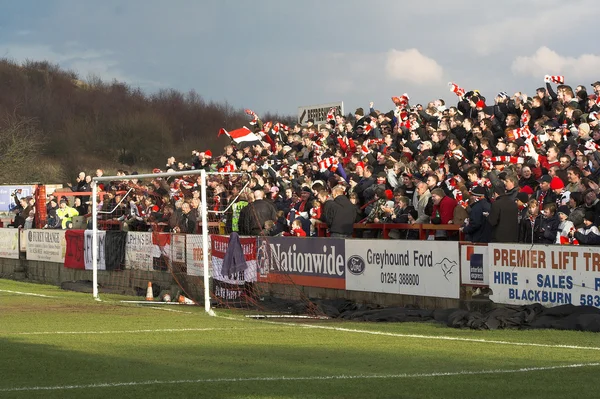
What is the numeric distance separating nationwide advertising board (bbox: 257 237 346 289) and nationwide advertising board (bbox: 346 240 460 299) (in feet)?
1.26

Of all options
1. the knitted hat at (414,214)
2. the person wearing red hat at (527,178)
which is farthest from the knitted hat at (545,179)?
the knitted hat at (414,214)

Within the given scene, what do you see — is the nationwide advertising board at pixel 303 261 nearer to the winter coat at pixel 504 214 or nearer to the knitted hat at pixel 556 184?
the winter coat at pixel 504 214

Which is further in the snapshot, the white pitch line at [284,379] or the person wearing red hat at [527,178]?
the person wearing red hat at [527,178]

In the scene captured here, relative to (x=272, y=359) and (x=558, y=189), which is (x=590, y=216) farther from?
(x=272, y=359)

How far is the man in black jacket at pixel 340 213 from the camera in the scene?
21.2 m

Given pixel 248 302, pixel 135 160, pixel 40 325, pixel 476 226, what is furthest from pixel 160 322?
pixel 135 160

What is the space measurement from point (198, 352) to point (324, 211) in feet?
27.6

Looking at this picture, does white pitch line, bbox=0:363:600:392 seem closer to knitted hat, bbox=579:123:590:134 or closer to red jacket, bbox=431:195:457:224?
red jacket, bbox=431:195:457:224

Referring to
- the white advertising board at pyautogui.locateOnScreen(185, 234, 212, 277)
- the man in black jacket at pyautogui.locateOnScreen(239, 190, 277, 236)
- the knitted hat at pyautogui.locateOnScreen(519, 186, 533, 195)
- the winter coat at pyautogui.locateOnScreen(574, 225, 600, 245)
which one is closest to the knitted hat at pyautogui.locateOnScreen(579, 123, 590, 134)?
the knitted hat at pyautogui.locateOnScreen(519, 186, 533, 195)

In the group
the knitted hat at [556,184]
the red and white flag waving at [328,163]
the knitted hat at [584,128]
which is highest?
the knitted hat at [584,128]

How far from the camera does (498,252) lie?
1755 centimetres

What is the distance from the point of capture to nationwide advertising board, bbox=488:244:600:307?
52.1ft

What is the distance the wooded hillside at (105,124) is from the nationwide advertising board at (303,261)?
48097 mm

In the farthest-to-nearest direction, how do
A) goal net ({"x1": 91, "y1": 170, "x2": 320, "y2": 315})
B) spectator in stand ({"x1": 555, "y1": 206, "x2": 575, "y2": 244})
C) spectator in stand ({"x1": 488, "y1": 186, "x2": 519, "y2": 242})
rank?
1. goal net ({"x1": 91, "y1": 170, "x2": 320, "y2": 315})
2. spectator in stand ({"x1": 488, "y1": 186, "x2": 519, "y2": 242})
3. spectator in stand ({"x1": 555, "y1": 206, "x2": 575, "y2": 244})
